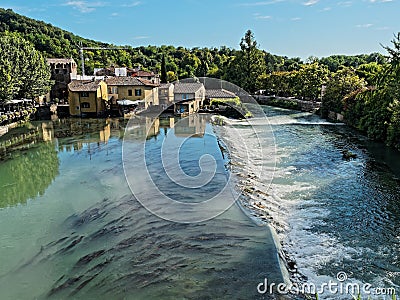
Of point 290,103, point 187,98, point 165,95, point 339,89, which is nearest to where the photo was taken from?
point 339,89

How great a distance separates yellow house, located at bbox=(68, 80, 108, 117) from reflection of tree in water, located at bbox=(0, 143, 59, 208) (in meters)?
12.5

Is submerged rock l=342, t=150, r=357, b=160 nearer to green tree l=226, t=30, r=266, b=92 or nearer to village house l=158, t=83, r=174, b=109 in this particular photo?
village house l=158, t=83, r=174, b=109

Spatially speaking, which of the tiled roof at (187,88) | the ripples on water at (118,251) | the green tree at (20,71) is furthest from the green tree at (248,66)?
the ripples on water at (118,251)

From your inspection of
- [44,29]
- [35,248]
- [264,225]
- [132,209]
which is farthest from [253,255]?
[44,29]

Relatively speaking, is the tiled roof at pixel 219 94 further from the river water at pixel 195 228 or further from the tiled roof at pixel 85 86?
the river water at pixel 195 228

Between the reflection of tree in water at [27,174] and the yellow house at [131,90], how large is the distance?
1476 centimetres

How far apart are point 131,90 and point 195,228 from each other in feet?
83.7

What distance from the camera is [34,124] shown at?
27.4 m

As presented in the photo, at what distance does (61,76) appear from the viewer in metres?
41.8

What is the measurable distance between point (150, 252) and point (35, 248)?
2698 millimetres

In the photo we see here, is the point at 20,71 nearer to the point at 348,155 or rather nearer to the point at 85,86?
the point at 85,86

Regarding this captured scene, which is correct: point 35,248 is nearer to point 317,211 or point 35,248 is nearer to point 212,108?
point 317,211

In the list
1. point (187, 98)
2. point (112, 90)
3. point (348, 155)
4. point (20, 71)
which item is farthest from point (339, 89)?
point (20, 71)

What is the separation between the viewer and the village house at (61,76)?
41219 millimetres
